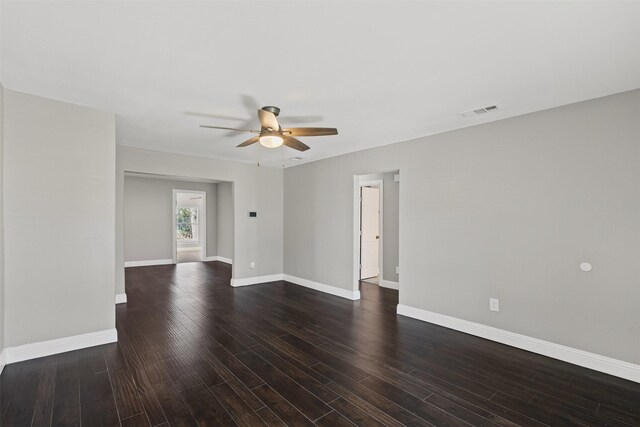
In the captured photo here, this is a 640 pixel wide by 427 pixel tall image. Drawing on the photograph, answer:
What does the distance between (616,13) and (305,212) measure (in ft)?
16.3

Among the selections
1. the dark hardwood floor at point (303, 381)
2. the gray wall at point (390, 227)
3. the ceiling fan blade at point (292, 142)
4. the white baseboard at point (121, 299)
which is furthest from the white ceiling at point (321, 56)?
the white baseboard at point (121, 299)

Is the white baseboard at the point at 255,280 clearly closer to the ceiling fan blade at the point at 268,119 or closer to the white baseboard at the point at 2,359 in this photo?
the white baseboard at the point at 2,359

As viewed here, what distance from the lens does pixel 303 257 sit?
20.4 feet

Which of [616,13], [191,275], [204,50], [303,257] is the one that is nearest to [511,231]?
[616,13]

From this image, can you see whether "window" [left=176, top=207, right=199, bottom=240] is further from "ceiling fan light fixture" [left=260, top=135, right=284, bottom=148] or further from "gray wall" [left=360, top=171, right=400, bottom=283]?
"ceiling fan light fixture" [left=260, top=135, right=284, bottom=148]

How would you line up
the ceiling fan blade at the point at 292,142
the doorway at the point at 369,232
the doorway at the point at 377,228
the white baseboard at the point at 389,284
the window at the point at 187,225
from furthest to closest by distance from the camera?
the window at the point at 187,225
the doorway at the point at 369,232
the white baseboard at the point at 389,284
the doorway at the point at 377,228
the ceiling fan blade at the point at 292,142

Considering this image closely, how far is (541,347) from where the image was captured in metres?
3.14

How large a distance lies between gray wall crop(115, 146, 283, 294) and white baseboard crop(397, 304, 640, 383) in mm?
3380

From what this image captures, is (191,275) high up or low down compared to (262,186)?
down

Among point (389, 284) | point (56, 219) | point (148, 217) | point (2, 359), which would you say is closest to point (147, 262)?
point (148, 217)

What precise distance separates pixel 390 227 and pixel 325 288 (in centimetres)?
175

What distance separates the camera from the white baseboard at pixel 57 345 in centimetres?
287

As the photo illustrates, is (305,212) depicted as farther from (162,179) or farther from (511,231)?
(162,179)

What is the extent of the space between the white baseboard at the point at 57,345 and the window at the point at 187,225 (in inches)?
522
